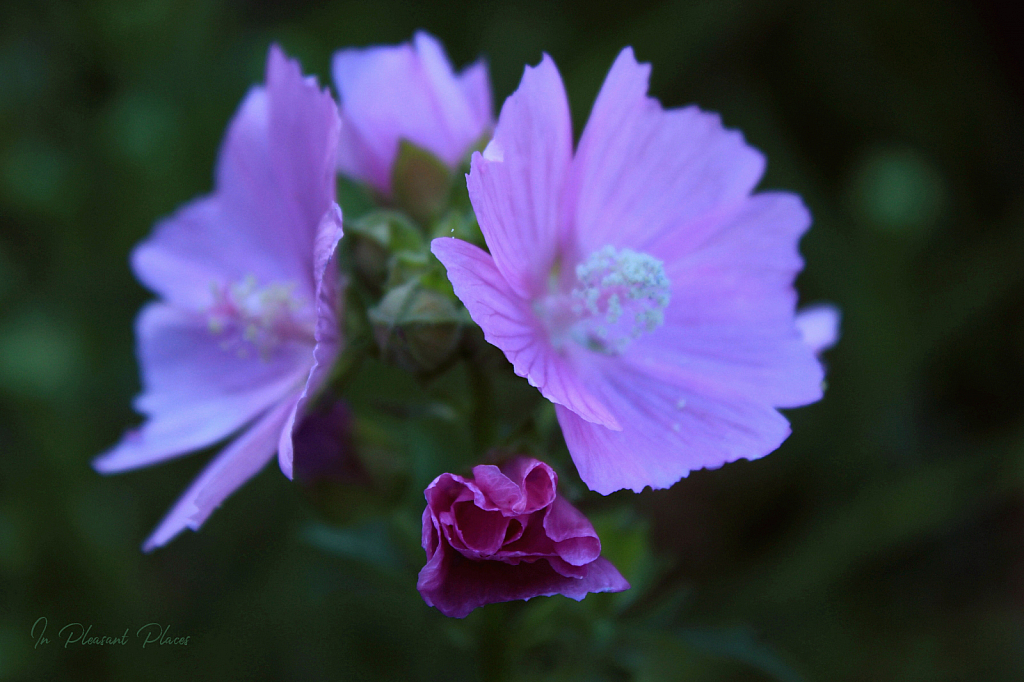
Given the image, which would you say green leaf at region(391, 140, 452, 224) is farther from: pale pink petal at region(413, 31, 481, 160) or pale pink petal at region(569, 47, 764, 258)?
pale pink petal at region(569, 47, 764, 258)

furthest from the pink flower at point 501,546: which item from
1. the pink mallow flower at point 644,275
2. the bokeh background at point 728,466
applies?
the bokeh background at point 728,466

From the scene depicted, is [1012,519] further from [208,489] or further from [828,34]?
[208,489]

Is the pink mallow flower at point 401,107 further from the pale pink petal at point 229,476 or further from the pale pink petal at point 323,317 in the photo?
the pale pink petal at point 229,476

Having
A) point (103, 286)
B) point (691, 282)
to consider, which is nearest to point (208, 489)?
point (691, 282)

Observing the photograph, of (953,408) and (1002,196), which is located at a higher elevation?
(1002,196)

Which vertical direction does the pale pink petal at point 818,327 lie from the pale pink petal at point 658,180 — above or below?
below

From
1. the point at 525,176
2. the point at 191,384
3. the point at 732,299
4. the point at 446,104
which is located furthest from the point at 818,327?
the point at 191,384
